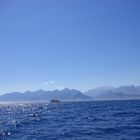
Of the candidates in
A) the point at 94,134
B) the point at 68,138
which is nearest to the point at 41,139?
the point at 68,138

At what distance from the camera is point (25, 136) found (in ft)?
135

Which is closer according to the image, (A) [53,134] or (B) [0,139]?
(B) [0,139]

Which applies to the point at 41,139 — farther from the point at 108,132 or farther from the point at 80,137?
the point at 108,132

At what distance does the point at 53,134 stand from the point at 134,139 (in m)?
12.0

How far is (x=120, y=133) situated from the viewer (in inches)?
1619

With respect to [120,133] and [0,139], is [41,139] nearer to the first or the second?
[0,139]

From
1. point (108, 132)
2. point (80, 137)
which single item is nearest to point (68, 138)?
point (80, 137)

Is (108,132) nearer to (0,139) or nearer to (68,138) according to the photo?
(68,138)

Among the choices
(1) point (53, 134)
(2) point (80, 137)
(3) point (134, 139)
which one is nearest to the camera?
(3) point (134, 139)

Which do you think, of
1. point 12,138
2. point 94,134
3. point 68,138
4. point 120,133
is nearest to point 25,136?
point 12,138

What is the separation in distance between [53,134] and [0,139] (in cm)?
750

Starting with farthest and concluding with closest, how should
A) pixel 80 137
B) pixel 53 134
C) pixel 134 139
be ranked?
1. pixel 53 134
2. pixel 80 137
3. pixel 134 139

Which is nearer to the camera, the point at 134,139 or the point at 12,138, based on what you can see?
the point at 134,139

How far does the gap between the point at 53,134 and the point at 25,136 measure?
158 inches
